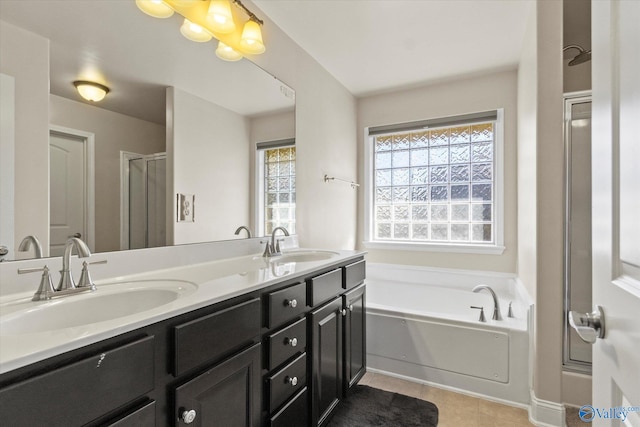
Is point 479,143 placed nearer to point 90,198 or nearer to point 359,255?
point 359,255

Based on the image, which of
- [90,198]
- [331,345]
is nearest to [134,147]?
[90,198]

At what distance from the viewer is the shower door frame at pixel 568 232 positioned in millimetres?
A: 1780

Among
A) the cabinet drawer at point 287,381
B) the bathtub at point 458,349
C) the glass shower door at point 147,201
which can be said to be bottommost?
the bathtub at point 458,349

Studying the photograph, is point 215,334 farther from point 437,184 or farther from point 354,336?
Result: point 437,184

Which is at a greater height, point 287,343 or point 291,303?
point 291,303

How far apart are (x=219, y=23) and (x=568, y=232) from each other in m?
2.24

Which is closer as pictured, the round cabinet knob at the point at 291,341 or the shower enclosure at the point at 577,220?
the round cabinet knob at the point at 291,341

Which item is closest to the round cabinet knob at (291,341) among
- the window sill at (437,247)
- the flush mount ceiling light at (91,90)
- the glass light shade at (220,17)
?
the flush mount ceiling light at (91,90)

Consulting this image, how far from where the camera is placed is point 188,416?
0.85 meters

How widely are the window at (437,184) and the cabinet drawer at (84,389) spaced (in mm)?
2883

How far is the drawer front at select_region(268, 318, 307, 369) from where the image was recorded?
3.93ft

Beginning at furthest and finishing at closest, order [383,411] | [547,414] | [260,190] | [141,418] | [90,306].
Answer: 1. [260,190]
2. [383,411]
3. [547,414]
4. [90,306]
5. [141,418]

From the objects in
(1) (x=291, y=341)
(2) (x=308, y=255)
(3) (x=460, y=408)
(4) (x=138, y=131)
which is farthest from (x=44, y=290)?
(3) (x=460, y=408)

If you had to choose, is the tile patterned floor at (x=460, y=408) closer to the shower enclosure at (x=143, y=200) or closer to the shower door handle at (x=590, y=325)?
the shower door handle at (x=590, y=325)
